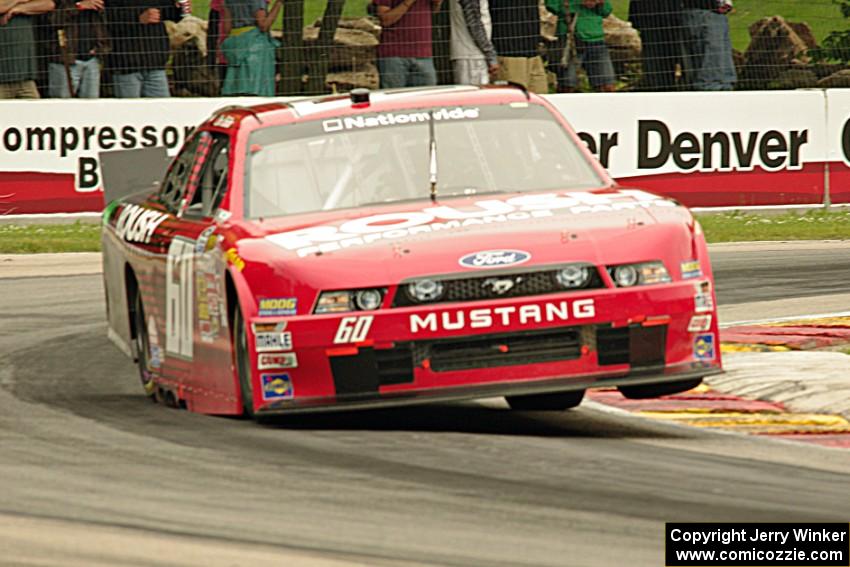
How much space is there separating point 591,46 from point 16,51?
6.04 meters

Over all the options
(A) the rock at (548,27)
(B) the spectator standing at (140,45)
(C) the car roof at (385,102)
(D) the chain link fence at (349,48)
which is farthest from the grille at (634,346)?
(A) the rock at (548,27)

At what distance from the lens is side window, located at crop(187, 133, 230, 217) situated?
8.66 meters

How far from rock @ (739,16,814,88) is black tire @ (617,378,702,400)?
14.3 meters

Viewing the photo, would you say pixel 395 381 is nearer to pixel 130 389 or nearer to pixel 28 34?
pixel 130 389

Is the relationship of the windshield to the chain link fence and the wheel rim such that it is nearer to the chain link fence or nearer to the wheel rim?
the wheel rim

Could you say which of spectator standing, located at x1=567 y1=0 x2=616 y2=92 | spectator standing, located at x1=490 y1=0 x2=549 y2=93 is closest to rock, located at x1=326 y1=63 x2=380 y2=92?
spectator standing, located at x1=490 y1=0 x2=549 y2=93

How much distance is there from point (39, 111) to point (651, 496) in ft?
44.8

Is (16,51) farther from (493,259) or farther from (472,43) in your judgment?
(493,259)

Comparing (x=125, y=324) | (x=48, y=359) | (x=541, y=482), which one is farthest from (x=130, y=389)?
(x=541, y=482)

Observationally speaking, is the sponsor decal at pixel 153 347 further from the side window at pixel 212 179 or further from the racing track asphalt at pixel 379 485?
the side window at pixel 212 179

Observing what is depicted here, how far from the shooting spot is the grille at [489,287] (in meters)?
7.39

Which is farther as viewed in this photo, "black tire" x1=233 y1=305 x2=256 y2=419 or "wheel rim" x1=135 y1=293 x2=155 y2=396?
"wheel rim" x1=135 y1=293 x2=155 y2=396

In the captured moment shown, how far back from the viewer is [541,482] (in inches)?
252

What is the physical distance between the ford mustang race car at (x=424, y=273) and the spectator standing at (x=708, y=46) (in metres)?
11.9
